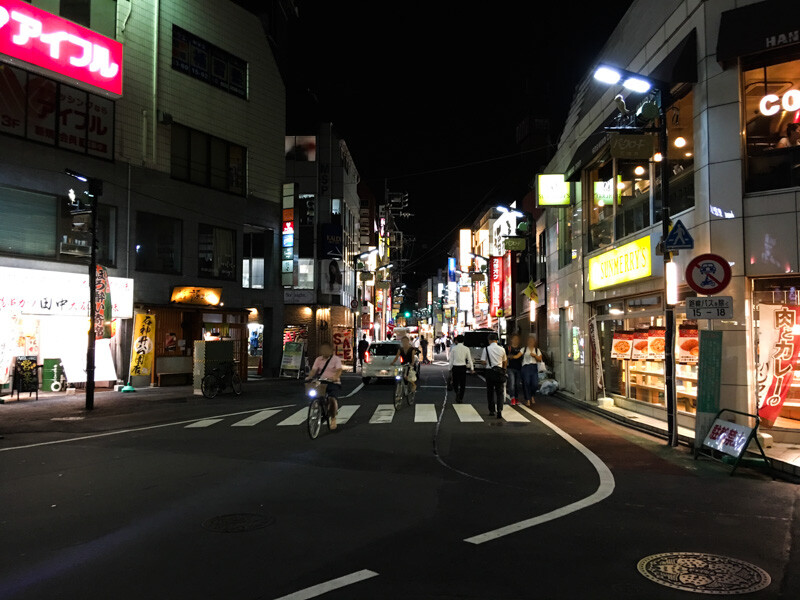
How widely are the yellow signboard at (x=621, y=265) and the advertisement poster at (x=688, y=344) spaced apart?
1.46 metres

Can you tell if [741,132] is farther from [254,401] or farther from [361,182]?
[361,182]

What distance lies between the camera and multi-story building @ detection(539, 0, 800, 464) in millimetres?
10555

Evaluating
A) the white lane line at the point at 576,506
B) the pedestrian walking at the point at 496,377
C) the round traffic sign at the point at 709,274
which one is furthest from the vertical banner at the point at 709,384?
the pedestrian walking at the point at 496,377

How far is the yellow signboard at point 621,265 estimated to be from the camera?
45.8 ft

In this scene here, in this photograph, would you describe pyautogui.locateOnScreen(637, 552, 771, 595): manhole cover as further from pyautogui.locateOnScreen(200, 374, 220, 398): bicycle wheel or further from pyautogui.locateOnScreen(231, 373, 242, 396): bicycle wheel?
pyautogui.locateOnScreen(231, 373, 242, 396): bicycle wheel

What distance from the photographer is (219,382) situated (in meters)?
20.5

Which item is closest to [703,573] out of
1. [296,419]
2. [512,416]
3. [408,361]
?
[512,416]

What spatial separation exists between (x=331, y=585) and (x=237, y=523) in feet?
6.27

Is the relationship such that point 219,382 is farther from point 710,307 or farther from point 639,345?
point 710,307

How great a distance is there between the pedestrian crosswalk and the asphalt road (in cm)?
166

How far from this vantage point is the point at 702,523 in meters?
6.27

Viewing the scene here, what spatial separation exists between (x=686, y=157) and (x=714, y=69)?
2.10 metres

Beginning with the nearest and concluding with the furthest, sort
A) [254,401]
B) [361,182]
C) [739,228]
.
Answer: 1. [739,228]
2. [254,401]
3. [361,182]

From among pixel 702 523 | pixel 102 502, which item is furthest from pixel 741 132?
pixel 102 502
